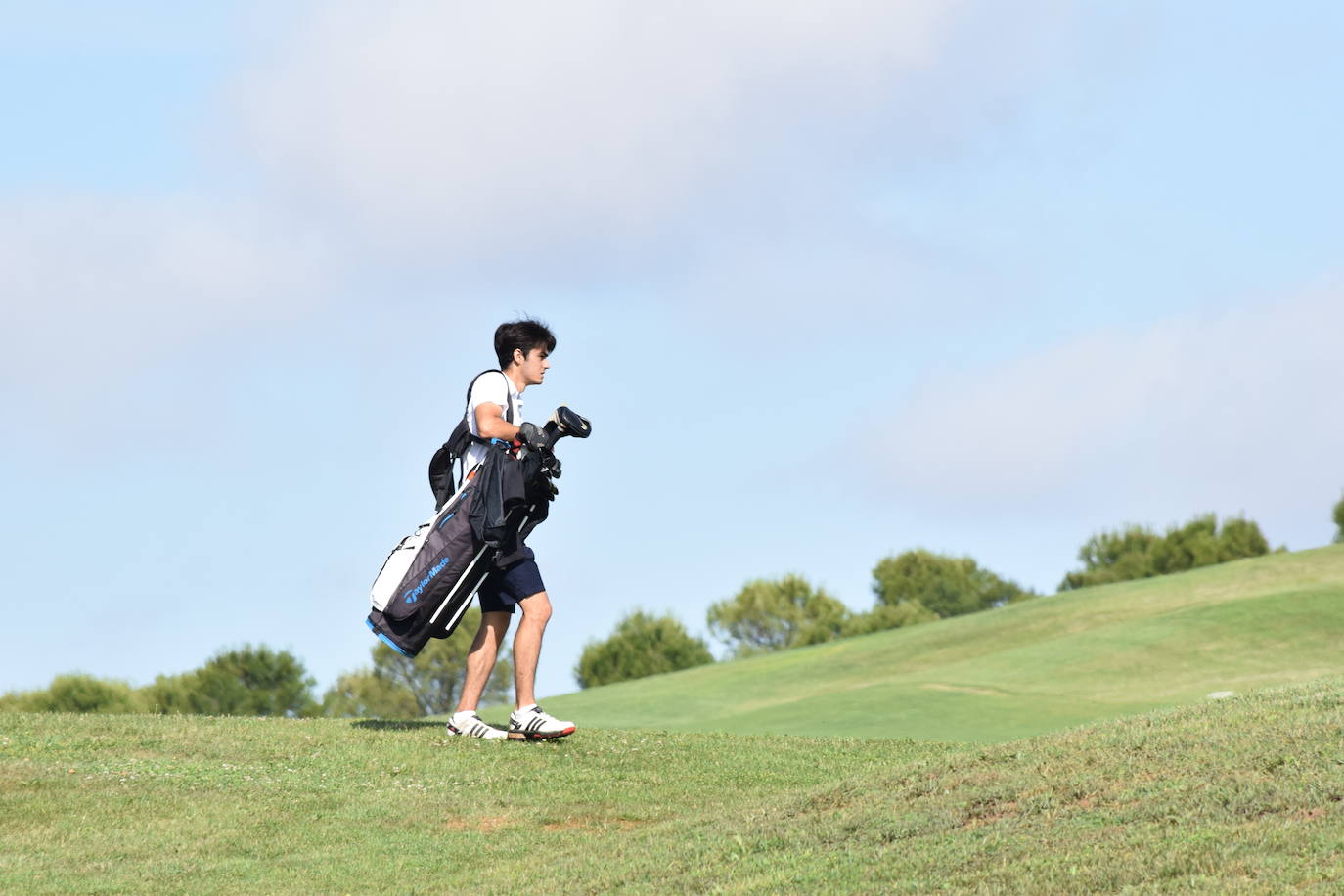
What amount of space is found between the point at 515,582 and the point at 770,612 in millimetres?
64447

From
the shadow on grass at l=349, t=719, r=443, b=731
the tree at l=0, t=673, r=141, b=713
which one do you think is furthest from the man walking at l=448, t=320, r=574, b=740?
the tree at l=0, t=673, r=141, b=713

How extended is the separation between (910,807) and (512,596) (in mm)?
4393

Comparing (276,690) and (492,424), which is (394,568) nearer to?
(492,424)

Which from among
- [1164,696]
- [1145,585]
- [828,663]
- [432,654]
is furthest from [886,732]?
[432,654]

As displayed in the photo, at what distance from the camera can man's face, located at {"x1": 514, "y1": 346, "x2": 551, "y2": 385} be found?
41.5 feet

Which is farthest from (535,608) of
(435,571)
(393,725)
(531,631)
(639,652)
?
(639,652)

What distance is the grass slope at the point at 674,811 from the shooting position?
7.88 metres

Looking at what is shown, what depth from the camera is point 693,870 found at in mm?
8664

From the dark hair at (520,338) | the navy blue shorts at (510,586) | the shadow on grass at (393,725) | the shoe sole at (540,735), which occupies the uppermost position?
the dark hair at (520,338)

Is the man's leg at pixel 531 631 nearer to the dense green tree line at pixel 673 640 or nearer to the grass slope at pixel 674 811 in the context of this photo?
the grass slope at pixel 674 811

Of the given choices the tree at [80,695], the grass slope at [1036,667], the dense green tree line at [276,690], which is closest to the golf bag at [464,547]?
the grass slope at [1036,667]

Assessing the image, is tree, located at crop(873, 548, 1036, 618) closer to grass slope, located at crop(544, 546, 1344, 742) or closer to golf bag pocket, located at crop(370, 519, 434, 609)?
grass slope, located at crop(544, 546, 1344, 742)

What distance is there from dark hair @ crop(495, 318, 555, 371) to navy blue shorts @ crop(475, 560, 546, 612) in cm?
166

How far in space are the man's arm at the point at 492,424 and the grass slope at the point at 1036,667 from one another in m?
10.4
